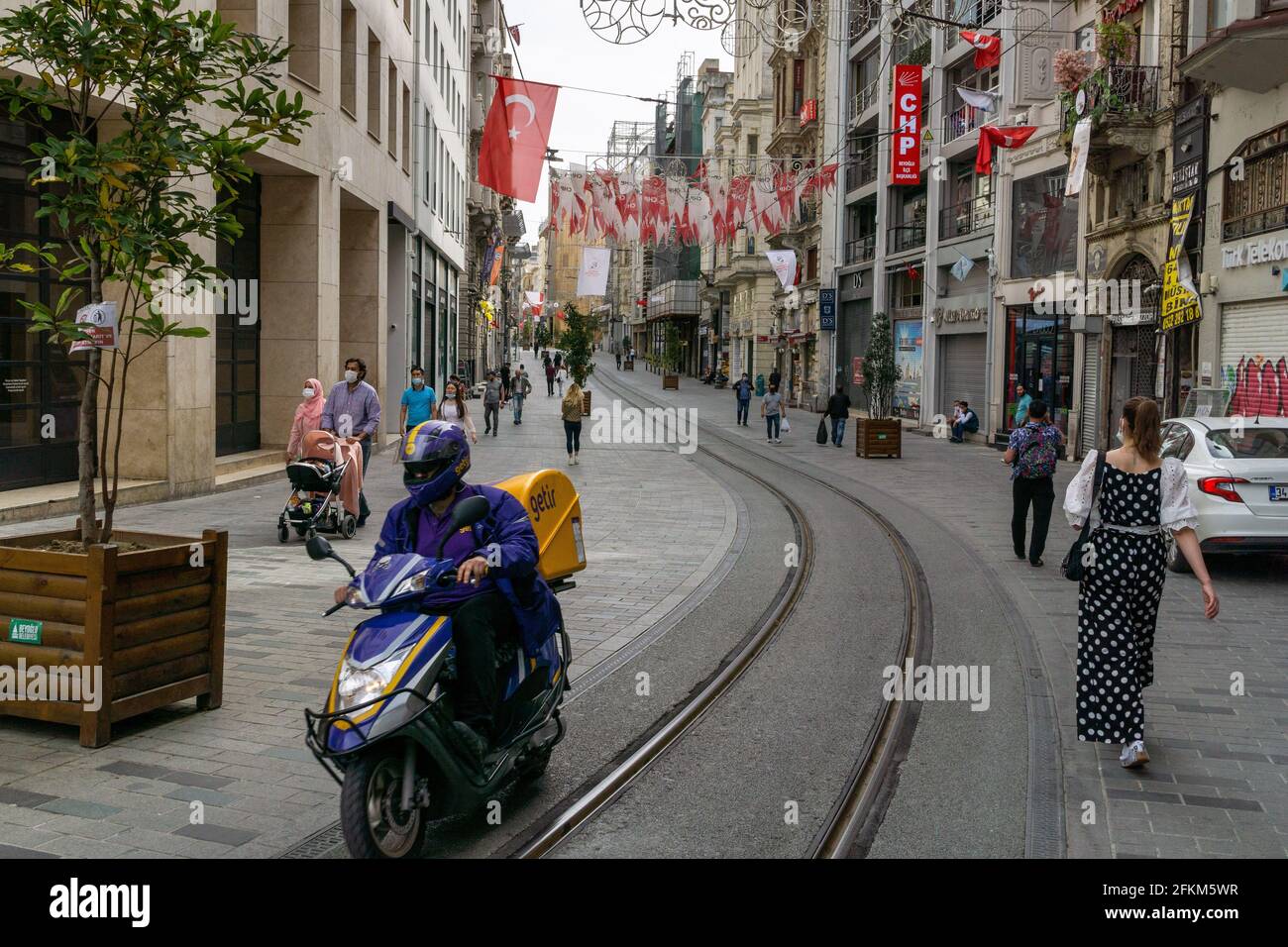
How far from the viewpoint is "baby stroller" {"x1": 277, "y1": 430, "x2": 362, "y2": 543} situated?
41.6 ft

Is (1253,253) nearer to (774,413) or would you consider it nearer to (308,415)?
(774,413)

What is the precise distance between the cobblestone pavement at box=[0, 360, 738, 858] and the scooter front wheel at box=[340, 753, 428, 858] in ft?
1.68

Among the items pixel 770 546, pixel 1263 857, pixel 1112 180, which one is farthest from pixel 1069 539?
pixel 1112 180

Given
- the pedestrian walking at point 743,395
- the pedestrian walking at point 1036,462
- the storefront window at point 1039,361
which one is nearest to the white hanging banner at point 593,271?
the pedestrian walking at point 743,395

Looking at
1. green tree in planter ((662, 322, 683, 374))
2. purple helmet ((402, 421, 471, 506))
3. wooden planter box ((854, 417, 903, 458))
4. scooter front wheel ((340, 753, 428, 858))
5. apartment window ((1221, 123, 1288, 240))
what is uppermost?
apartment window ((1221, 123, 1288, 240))

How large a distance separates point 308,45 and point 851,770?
17.8 m

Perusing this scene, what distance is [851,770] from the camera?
5.81 m

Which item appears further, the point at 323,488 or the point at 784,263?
the point at 784,263

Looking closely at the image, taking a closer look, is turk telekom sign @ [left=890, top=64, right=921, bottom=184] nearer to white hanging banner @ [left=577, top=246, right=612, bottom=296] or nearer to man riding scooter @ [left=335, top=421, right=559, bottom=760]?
white hanging banner @ [left=577, top=246, right=612, bottom=296]

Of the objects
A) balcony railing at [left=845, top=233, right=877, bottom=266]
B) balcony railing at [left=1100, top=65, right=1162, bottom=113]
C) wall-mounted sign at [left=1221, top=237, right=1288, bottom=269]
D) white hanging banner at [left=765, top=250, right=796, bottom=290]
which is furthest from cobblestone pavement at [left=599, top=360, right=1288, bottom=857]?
white hanging banner at [left=765, top=250, right=796, bottom=290]

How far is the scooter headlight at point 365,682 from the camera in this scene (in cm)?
433

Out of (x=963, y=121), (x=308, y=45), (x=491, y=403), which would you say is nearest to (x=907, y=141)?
(x=963, y=121)

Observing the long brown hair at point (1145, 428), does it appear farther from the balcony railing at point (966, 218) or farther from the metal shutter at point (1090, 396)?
the balcony railing at point (966, 218)

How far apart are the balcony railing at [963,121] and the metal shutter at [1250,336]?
526 inches
